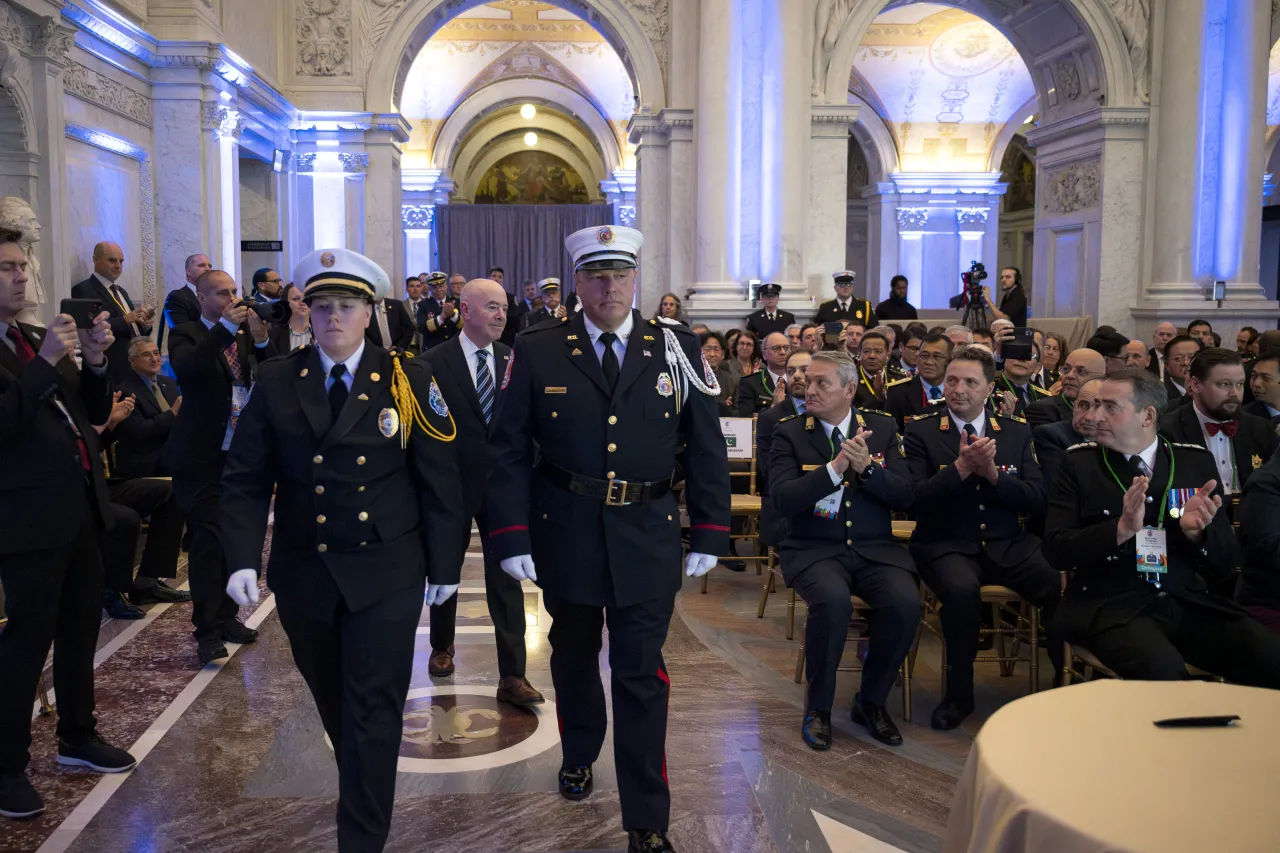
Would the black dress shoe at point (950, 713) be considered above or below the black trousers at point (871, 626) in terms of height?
below

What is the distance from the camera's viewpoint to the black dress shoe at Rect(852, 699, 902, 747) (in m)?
4.41

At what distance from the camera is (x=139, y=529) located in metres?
5.94

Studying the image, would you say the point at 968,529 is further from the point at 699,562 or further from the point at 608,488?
the point at 608,488

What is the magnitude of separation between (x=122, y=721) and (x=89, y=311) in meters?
1.77

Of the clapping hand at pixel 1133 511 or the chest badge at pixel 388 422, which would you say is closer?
the chest badge at pixel 388 422

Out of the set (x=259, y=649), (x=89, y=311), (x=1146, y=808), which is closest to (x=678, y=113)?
(x=259, y=649)

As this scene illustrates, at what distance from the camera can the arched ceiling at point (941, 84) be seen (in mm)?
21250

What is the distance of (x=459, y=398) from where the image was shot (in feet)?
15.1

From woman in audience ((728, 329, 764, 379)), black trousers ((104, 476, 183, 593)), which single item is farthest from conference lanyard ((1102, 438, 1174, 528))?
woman in audience ((728, 329, 764, 379))

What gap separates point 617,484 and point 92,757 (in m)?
2.26

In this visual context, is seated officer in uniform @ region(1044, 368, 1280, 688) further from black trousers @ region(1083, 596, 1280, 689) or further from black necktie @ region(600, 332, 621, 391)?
black necktie @ region(600, 332, 621, 391)

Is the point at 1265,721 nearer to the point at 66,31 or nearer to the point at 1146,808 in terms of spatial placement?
the point at 1146,808

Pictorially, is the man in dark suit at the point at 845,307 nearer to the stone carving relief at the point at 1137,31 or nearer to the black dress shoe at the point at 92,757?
the stone carving relief at the point at 1137,31

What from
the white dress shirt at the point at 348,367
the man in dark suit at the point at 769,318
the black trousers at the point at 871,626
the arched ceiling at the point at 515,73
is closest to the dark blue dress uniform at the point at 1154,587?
the black trousers at the point at 871,626
